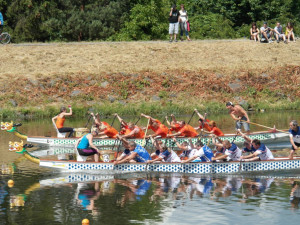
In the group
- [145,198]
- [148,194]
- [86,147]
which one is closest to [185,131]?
[86,147]

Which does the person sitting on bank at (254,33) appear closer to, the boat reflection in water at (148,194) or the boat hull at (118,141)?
the boat hull at (118,141)

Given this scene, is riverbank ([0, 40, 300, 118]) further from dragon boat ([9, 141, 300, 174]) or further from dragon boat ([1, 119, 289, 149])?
dragon boat ([9, 141, 300, 174])

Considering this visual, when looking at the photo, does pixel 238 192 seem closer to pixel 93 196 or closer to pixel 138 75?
pixel 93 196

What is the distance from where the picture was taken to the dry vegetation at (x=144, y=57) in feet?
161

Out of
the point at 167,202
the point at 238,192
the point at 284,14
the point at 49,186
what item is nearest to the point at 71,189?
the point at 49,186

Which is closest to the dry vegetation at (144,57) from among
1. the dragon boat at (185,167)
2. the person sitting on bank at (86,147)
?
the person sitting on bank at (86,147)

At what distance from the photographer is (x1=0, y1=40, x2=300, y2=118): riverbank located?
44750mm

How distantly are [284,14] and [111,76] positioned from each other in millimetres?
23871

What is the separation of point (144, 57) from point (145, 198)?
31.1m

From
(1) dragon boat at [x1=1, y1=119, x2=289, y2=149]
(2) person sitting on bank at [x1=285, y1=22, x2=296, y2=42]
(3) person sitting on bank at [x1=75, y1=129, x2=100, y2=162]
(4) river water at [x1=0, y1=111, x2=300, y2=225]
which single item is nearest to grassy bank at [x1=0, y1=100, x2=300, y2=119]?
(2) person sitting on bank at [x1=285, y1=22, x2=296, y2=42]

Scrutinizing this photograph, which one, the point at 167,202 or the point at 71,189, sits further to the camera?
the point at 71,189

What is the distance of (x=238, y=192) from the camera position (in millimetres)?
21500

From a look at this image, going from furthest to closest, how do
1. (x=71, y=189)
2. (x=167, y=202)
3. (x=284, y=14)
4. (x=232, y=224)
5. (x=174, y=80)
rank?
(x=284, y=14) → (x=174, y=80) → (x=71, y=189) → (x=167, y=202) → (x=232, y=224)

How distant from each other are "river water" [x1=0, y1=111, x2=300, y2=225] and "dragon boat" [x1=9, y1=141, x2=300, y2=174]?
9.3 inches
